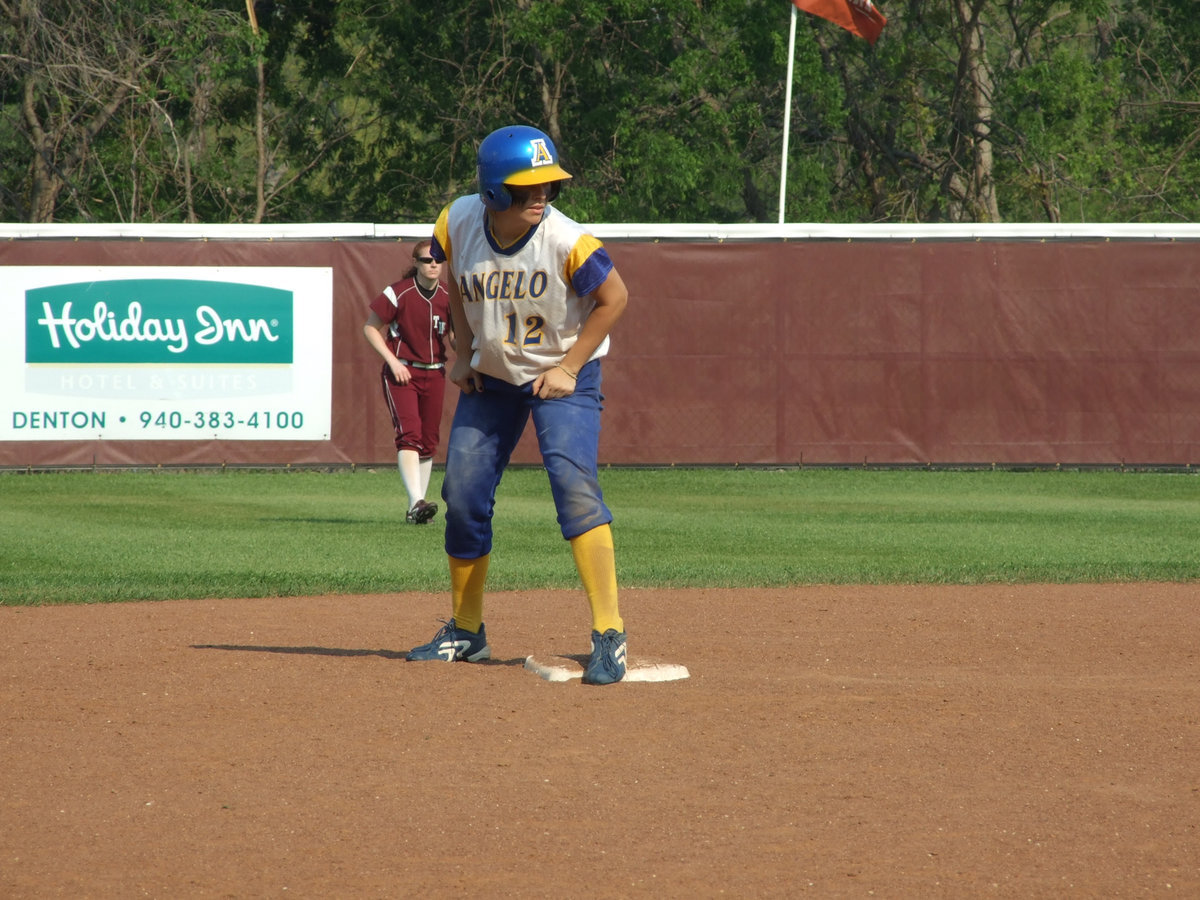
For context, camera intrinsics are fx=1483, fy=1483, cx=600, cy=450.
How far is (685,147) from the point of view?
2461cm

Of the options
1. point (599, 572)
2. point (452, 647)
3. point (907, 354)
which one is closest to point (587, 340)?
point (599, 572)

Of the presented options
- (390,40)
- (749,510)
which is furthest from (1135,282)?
(390,40)

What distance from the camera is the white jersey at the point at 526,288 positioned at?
4977 millimetres

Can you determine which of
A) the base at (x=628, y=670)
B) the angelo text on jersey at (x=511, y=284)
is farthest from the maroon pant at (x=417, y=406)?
the angelo text on jersey at (x=511, y=284)

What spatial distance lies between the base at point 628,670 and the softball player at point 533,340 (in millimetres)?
76

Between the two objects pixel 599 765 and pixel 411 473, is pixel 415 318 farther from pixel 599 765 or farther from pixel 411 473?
pixel 599 765

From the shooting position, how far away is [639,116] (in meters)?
25.5

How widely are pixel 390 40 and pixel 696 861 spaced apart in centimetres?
2498

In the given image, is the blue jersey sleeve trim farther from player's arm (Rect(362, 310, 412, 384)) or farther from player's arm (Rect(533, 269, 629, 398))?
player's arm (Rect(362, 310, 412, 384))

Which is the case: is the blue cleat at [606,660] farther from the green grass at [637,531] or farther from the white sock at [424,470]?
the white sock at [424,470]

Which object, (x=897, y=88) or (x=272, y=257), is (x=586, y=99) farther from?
(x=272, y=257)

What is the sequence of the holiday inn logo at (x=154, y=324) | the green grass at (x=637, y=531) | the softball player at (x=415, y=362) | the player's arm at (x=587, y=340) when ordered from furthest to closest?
the holiday inn logo at (x=154, y=324) → the softball player at (x=415, y=362) → the green grass at (x=637, y=531) → the player's arm at (x=587, y=340)

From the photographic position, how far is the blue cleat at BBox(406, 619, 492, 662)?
553 centimetres

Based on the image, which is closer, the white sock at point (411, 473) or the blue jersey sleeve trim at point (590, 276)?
the blue jersey sleeve trim at point (590, 276)
